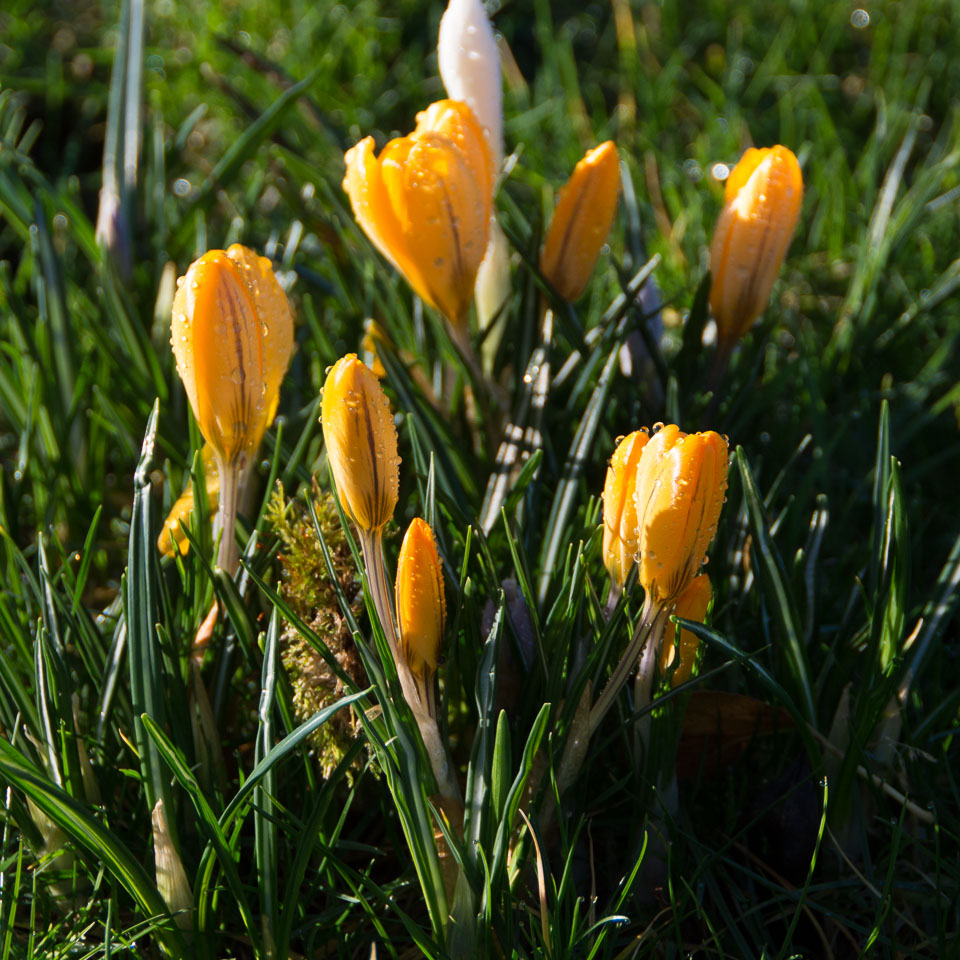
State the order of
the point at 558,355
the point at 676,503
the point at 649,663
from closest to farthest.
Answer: the point at 676,503 < the point at 649,663 < the point at 558,355

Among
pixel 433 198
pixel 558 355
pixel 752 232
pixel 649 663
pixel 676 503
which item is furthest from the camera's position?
pixel 558 355

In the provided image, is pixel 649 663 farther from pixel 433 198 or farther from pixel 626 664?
pixel 433 198

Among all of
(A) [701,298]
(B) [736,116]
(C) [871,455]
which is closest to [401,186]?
(A) [701,298]

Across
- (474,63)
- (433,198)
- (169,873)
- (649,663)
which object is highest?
(474,63)

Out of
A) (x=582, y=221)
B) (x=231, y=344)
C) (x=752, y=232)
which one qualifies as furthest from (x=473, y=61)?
(x=231, y=344)

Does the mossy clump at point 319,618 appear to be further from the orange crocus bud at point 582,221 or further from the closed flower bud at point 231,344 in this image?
the orange crocus bud at point 582,221

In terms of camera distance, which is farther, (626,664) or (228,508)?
(228,508)

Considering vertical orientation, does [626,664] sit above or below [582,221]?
below
